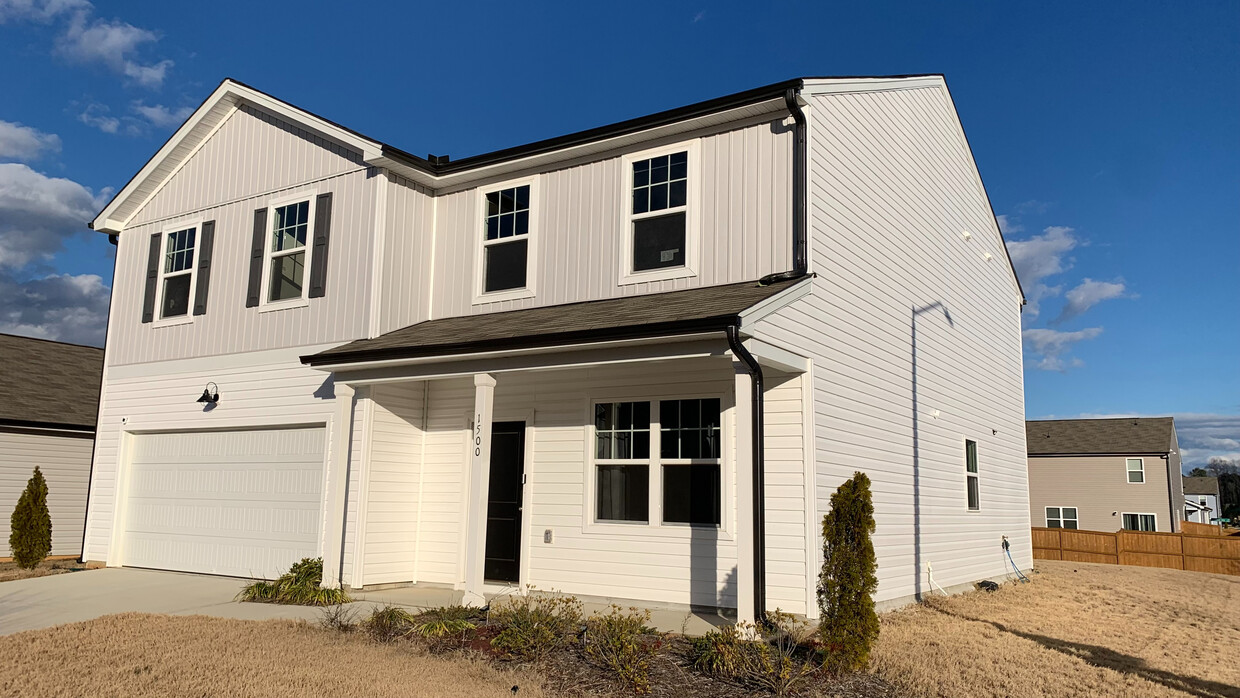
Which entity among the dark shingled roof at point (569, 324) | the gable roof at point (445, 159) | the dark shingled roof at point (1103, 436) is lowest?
the dark shingled roof at point (569, 324)

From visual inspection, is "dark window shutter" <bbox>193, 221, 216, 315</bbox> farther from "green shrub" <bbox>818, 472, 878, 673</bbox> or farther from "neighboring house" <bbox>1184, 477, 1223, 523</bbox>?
"neighboring house" <bbox>1184, 477, 1223, 523</bbox>

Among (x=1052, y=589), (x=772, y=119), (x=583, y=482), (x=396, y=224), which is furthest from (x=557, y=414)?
(x=1052, y=589)

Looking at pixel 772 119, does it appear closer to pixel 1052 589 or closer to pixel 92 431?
pixel 1052 589

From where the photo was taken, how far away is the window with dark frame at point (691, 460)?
33.0 ft

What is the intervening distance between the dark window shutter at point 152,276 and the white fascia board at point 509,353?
16.1 ft

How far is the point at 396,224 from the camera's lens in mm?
12609

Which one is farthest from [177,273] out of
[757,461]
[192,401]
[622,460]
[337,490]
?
[757,461]

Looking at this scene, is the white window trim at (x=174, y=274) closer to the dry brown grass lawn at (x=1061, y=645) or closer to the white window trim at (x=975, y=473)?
the dry brown grass lawn at (x=1061, y=645)

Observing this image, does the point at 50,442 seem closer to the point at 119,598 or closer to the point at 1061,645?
the point at 119,598

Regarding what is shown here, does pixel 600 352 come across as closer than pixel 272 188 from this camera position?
Yes

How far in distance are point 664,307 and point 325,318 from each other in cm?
563

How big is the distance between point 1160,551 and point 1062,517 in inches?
489

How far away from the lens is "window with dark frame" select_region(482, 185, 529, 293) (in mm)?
12320

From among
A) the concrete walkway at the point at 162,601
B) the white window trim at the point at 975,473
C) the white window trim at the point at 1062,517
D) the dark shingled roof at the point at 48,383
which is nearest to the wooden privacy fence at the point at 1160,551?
the white window trim at the point at 1062,517
